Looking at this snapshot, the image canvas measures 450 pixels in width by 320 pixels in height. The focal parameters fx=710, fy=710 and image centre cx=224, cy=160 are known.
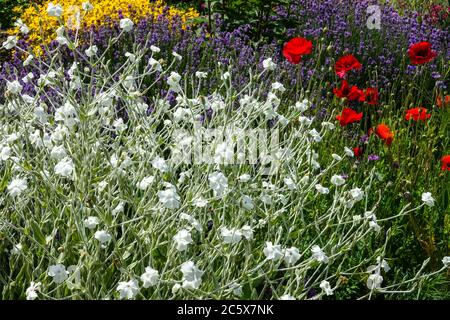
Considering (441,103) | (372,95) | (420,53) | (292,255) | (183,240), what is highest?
(183,240)

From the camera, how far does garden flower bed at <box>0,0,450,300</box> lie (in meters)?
2.13

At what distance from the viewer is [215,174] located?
2068mm

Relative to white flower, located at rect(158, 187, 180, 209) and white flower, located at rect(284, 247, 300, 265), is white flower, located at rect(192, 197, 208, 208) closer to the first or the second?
white flower, located at rect(158, 187, 180, 209)

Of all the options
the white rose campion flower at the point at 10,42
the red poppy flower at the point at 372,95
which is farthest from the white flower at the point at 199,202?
the red poppy flower at the point at 372,95

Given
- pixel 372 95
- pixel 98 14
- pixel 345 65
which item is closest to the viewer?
pixel 372 95

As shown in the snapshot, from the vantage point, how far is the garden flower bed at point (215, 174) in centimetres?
213

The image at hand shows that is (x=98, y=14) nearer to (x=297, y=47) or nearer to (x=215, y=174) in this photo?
(x=297, y=47)

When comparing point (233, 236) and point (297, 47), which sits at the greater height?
point (233, 236)

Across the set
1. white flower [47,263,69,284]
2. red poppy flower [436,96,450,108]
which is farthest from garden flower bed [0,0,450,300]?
red poppy flower [436,96,450,108]

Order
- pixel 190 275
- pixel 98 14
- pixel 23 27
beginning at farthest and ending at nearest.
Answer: pixel 98 14
pixel 23 27
pixel 190 275

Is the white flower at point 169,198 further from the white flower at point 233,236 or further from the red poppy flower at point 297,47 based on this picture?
the red poppy flower at point 297,47

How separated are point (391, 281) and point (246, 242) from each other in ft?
3.36

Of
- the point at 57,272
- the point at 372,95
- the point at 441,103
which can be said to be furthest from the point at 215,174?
the point at 441,103
